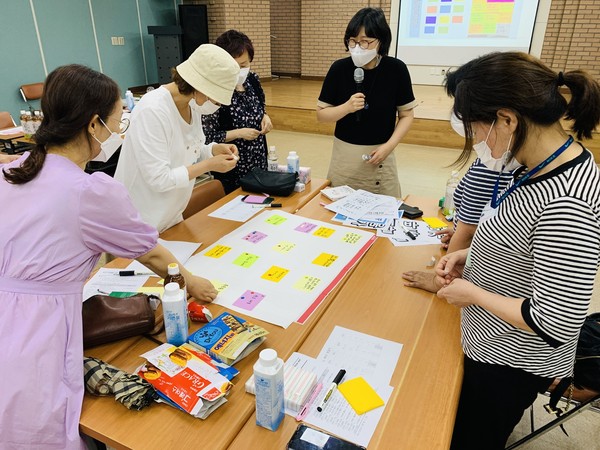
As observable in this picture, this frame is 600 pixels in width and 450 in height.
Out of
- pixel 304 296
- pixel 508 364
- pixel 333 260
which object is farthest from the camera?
pixel 333 260

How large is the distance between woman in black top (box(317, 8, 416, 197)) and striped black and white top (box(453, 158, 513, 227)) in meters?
0.97

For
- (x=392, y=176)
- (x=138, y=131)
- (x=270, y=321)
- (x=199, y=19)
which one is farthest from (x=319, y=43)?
(x=270, y=321)

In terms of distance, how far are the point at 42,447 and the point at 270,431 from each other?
57cm

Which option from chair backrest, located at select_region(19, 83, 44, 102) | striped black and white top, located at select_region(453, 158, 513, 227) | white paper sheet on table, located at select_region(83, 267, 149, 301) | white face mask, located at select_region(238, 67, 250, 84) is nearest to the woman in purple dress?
white paper sheet on table, located at select_region(83, 267, 149, 301)

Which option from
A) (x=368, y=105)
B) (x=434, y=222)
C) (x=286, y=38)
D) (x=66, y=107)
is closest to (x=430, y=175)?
(x=368, y=105)

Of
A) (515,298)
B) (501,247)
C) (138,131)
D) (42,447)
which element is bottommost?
(42,447)

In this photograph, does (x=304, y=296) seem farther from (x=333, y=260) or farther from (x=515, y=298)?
(x=515, y=298)

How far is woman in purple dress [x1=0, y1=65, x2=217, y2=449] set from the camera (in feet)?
3.43

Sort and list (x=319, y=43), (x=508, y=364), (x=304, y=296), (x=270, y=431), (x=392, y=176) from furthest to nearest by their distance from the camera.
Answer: (x=319, y=43) < (x=392, y=176) < (x=304, y=296) < (x=508, y=364) < (x=270, y=431)

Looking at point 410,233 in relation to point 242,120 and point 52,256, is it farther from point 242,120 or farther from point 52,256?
point 52,256

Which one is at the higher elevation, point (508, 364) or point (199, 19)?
point (199, 19)

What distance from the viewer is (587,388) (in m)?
1.40

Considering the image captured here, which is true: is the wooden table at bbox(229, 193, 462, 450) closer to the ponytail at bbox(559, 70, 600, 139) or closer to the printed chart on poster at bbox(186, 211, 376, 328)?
the printed chart on poster at bbox(186, 211, 376, 328)

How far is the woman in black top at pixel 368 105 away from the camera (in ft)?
→ 7.64
